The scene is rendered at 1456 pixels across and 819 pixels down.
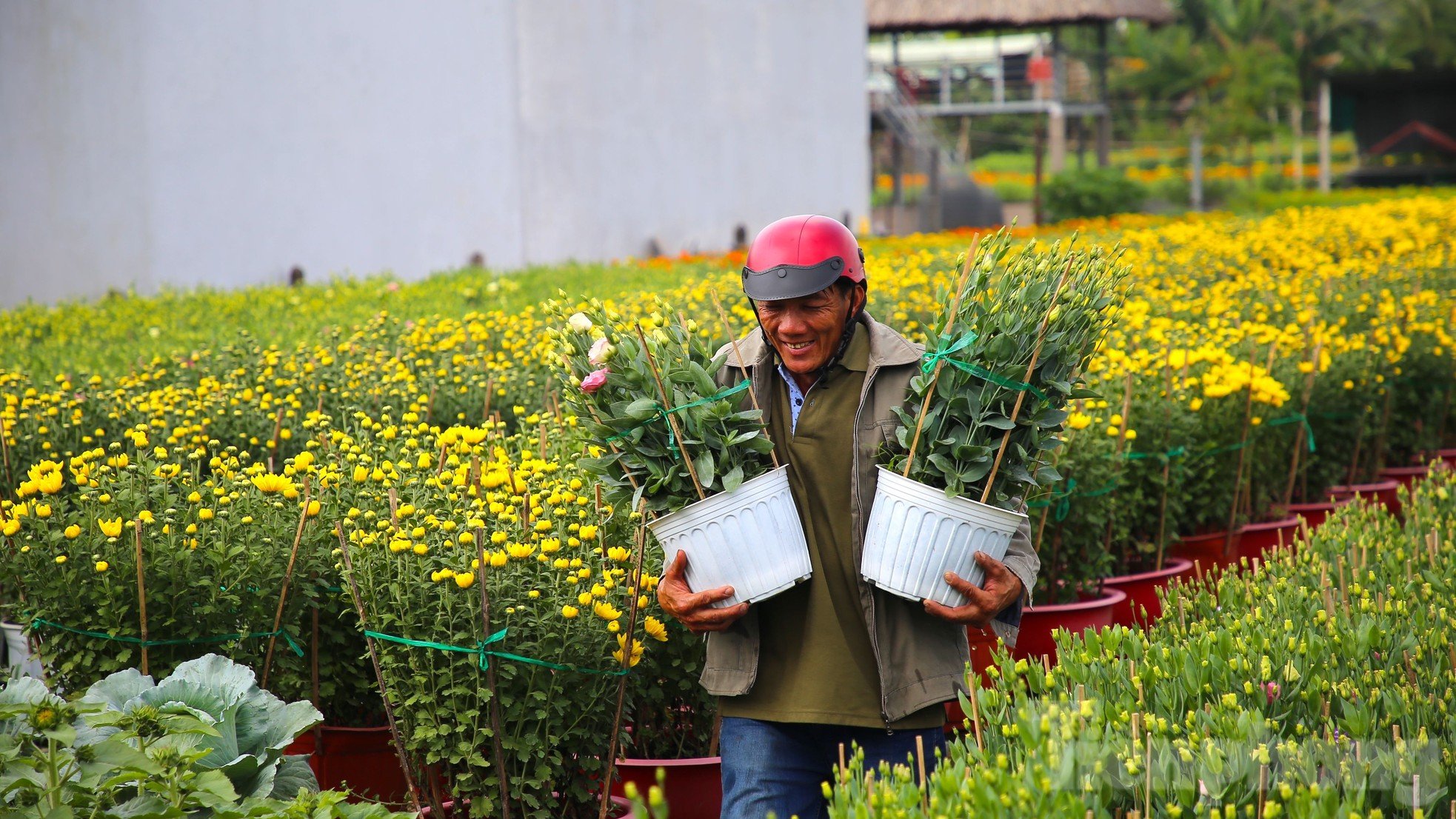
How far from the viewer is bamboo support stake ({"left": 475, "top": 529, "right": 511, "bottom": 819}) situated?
127 inches

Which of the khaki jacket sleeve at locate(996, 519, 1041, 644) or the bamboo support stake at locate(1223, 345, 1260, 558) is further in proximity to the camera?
the bamboo support stake at locate(1223, 345, 1260, 558)

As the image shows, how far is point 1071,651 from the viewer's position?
9.87 feet

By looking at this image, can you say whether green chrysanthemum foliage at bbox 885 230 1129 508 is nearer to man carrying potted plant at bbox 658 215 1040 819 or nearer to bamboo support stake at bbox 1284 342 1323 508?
man carrying potted plant at bbox 658 215 1040 819

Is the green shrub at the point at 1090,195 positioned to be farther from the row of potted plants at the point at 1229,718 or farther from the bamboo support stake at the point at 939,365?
the bamboo support stake at the point at 939,365

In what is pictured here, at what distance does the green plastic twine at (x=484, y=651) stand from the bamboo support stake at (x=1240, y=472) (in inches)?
132

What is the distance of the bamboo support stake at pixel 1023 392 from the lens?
2.91 metres

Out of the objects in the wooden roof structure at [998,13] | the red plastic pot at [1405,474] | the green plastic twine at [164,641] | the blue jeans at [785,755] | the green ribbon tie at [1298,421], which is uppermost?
the wooden roof structure at [998,13]

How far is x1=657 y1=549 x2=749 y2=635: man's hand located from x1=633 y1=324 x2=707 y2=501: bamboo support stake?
146 millimetres

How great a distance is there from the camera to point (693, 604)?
2.88 metres

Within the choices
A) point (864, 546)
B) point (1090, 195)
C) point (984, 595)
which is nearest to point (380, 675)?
point (864, 546)

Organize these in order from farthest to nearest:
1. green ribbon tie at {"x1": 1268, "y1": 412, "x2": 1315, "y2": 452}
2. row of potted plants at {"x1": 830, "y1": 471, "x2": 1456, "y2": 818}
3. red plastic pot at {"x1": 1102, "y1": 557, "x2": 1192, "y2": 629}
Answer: green ribbon tie at {"x1": 1268, "y1": 412, "x2": 1315, "y2": 452} < red plastic pot at {"x1": 1102, "y1": 557, "x2": 1192, "y2": 629} < row of potted plants at {"x1": 830, "y1": 471, "x2": 1456, "y2": 818}

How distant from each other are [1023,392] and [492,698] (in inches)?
54.5

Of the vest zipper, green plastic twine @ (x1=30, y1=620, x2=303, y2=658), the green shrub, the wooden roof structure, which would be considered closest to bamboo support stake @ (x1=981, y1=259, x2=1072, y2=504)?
the vest zipper

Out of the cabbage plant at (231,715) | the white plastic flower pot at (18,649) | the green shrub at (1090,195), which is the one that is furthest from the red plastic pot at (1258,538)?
the green shrub at (1090,195)
